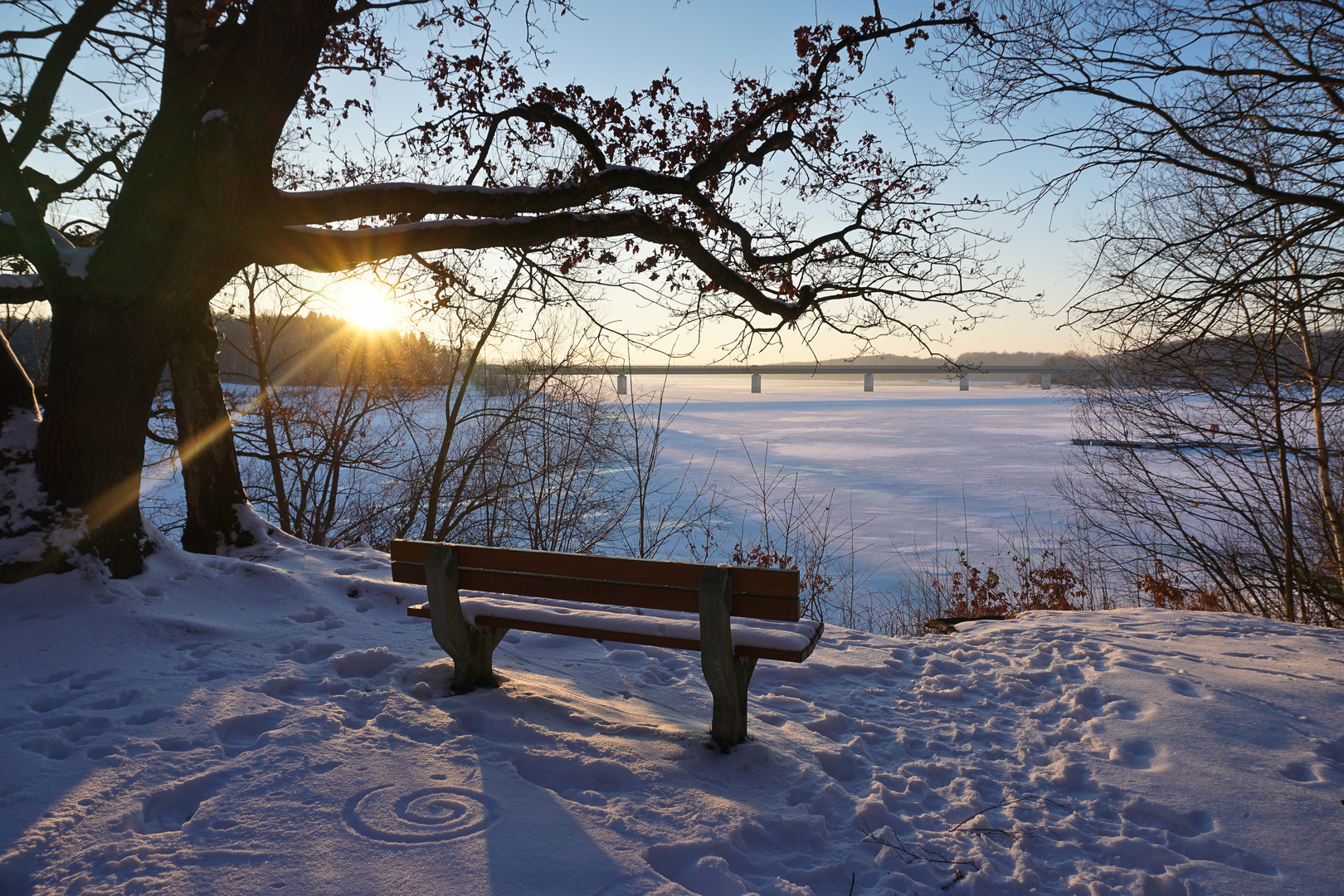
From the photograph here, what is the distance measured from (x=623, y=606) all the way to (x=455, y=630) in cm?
86

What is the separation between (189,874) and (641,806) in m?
1.38

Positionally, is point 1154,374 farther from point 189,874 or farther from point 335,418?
point 335,418

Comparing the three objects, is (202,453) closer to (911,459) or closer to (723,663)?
(723,663)

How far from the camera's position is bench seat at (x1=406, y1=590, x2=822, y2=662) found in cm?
301

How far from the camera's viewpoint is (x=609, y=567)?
326cm

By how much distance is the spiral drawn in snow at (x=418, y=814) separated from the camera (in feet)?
7.76

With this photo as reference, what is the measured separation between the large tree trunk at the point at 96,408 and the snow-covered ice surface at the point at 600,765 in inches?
15.7

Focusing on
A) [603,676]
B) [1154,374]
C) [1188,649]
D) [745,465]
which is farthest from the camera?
[745,465]

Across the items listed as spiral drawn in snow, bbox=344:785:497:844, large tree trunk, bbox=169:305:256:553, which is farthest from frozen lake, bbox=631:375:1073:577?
spiral drawn in snow, bbox=344:785:497:844

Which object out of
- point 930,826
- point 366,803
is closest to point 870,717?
point 930,826

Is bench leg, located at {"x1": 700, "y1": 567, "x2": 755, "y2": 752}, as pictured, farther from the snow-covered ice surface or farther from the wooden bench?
the snow-covered ice surface

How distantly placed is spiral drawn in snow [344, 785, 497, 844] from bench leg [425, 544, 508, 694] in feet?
3.16

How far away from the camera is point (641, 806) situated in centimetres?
263

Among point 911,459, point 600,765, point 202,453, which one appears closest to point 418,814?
point 600,765
